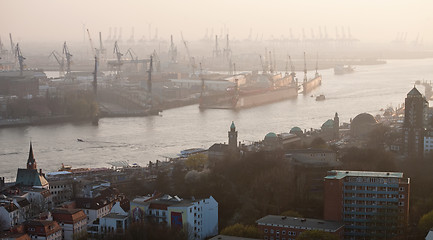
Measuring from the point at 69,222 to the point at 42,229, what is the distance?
1.20ft

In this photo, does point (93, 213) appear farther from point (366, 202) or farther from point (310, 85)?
point (310, 85)

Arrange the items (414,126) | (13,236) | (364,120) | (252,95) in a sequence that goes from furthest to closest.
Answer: (252,95) → (364,120) → (414,126) → (13,236)

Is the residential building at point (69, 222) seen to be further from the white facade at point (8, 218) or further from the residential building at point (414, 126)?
the residential building at point (414, 126)

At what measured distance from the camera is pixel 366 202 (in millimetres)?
7273

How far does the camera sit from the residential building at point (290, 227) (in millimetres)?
6688

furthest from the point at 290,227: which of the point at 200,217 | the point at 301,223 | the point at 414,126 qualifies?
the point at 414,126

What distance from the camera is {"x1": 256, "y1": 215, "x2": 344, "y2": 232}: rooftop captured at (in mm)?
6707

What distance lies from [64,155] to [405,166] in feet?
15.1

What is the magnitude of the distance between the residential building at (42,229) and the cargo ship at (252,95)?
11.2m

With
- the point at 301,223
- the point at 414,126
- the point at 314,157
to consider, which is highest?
the point at 414,126

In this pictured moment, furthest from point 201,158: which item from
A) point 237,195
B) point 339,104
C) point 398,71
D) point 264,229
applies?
point 398,71

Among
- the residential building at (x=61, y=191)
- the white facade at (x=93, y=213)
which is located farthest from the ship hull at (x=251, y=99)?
the white facade at (x=93, y=213)

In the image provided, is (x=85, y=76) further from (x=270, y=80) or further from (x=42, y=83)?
(x=270, y=80)

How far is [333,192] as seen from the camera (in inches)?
285
